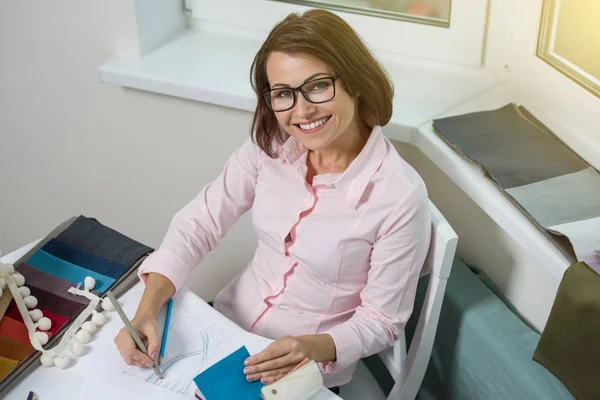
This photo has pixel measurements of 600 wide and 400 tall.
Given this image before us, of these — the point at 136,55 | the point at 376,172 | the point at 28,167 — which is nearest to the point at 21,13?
the point at 136,55

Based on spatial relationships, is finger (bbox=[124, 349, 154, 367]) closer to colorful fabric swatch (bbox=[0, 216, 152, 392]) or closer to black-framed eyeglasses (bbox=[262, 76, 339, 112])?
colorful fabric swatch (bbox=[0, 216, 152, 392])

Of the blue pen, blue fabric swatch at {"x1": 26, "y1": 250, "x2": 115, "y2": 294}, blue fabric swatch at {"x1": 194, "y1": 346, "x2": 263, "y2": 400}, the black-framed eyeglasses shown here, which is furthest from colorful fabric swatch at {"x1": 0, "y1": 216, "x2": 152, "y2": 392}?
the black-framed eyeglasses

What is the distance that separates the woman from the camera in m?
1.23

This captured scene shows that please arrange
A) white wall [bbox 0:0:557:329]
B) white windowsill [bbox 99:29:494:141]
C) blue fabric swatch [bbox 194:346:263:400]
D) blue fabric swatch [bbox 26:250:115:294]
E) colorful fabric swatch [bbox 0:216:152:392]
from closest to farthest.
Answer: blue fabric swatch [bbox 194:346:263:400], colorful fabric swatch [bbox 0:216:152:392], blue fabric swatch [bbox 26:250:115:294], white windowsill [bbox 99:29:494:141], white wall [bbox 0:0:557:329]

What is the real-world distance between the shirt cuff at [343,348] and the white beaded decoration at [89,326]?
1.24 feet

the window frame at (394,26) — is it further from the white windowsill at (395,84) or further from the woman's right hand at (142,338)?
the woman's right hand at (142,338)

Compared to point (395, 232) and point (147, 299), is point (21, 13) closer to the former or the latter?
point (147, 299)

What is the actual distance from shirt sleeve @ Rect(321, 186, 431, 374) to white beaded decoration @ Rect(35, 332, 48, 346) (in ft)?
1.46

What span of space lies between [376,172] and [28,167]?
1.24 metres

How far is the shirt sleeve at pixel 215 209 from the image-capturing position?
1.43 metres

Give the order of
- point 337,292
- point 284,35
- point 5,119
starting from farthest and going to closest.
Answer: point 5,119 < point 337,292 < point 284,35

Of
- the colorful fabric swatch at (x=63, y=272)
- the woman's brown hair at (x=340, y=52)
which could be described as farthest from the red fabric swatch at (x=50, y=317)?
the woman's brown hair at (x=340, y=52)

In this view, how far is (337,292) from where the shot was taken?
1355 mm

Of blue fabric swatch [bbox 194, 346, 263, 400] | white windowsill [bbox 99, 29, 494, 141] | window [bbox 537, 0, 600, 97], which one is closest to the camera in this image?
blue fabric swatch [bbox 194, 346, 263, 400]
